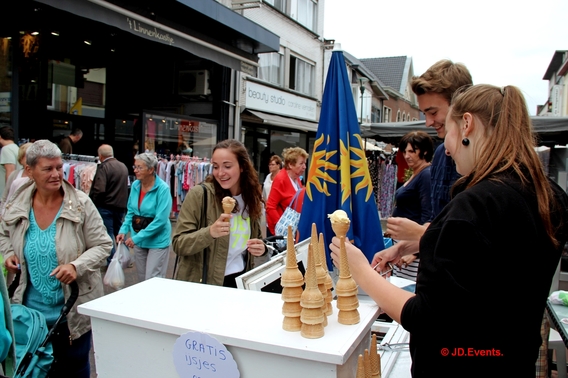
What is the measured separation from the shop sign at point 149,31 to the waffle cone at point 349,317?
674 centimetres

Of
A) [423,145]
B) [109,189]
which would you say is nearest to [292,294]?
[423,145]

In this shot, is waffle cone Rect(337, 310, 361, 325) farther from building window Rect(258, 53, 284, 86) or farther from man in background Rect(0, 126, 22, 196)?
building window Rect(258, 53, 284, 86)

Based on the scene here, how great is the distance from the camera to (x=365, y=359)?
1310 mm

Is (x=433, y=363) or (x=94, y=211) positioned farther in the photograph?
(x=94, y=211)

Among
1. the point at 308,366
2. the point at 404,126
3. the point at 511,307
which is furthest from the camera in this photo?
the point at 404,126

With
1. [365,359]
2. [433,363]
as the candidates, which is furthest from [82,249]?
[433,363]

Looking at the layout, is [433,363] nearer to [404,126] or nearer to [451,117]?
[451,117]

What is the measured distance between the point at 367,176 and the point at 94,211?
198cm

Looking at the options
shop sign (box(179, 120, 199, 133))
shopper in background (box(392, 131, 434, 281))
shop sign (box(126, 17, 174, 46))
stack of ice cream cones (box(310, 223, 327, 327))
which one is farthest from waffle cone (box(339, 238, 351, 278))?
shop sign (box(179, 120, 199, 133))

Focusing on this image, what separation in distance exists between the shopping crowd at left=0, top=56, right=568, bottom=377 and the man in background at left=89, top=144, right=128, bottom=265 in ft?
4.06

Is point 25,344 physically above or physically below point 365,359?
below

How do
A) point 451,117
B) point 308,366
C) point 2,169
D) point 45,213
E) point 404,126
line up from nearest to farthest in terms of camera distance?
point 308,366, point 451,117, point 45,213, point 2,169, point 404,126

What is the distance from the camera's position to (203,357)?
53.5 inches

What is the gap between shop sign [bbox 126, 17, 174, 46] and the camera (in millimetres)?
A: 6805
